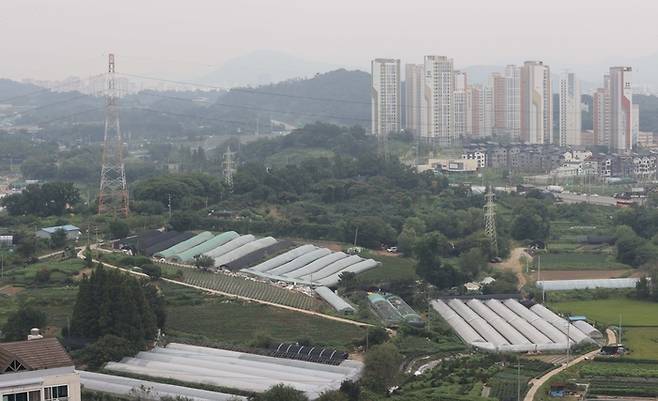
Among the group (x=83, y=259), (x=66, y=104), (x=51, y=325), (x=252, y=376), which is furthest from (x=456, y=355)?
(x=66, y=104)

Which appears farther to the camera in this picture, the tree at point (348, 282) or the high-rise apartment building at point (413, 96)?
the high-rise apartment building at point (413, 96)

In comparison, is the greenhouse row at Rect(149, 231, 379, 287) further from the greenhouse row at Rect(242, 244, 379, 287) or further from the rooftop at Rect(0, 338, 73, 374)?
the rooftop at Rect(0, 338, 73, 374)

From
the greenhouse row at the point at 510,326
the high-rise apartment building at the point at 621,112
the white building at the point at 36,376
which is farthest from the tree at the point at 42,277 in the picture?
the high-rise apartment building at the point at 621,112

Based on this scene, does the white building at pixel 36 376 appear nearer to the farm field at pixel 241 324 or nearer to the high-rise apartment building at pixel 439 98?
the farm field at pixel 241 324

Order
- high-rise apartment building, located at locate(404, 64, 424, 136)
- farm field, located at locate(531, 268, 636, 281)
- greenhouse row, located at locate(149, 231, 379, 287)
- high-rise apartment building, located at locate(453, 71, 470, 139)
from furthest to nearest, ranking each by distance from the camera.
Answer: high-rise apartment building, located at locate(404, 64, 424, 136), high-rise apartment building, located at locate(453, 71, 470, 139), farm field, located at locate(531, 268, 636, 281), greenhouse row, located at locate(149, 231, 379, 287)

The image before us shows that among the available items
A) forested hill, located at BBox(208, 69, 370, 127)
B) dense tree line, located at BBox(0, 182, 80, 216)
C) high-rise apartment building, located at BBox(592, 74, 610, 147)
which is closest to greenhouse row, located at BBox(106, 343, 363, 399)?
dense tree line, located at BBox(0, 182, 80, 216)

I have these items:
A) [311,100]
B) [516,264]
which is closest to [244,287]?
[516,264]
